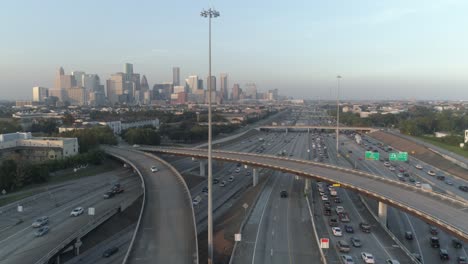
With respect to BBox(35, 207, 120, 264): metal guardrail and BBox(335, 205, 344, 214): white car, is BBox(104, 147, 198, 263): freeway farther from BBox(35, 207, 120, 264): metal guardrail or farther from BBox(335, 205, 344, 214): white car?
BBox(335, 205, 344, 214): white car

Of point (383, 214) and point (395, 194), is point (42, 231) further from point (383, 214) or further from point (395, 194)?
point (395, 194)

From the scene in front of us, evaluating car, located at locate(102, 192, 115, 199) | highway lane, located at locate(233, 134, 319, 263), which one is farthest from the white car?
car, located at locate(102, 192, 115, 199)

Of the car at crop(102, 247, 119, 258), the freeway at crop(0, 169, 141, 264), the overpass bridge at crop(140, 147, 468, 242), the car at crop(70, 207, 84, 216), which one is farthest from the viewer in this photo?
the car at crop(70, 207, 84, 216)

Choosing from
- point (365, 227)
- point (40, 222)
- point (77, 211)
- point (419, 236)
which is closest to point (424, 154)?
point (419, 236)

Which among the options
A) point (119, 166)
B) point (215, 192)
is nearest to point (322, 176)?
point (215, 192)

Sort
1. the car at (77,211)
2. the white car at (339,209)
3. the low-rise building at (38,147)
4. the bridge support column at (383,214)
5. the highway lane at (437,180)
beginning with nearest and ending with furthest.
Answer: the bridge support column at (383,214)
the white car at (339,209)
the car at (77,211)
the highway lane at (437,180)
the low-rise building at (38,147)

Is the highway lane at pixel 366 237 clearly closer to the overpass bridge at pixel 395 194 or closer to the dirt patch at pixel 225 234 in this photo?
the overpass bridge at pixel 395 194

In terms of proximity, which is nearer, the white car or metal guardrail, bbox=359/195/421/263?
metal guardrail, bbox=359/195/421/263

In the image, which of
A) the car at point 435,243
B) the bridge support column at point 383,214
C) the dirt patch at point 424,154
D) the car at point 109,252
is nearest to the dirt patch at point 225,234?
the car at point 109,252
